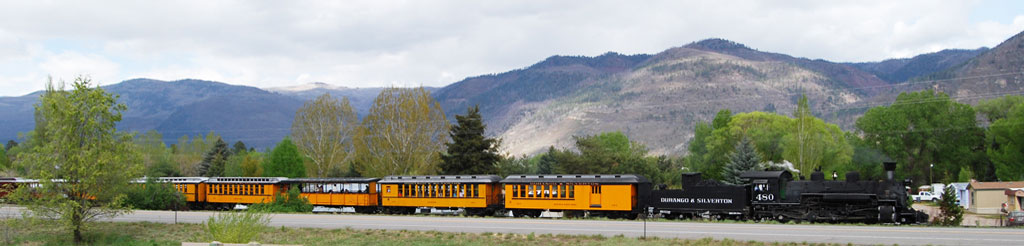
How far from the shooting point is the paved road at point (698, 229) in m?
24.8

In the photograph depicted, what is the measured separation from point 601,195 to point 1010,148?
174 ft

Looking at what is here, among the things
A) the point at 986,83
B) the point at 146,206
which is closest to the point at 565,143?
the point at 986,83

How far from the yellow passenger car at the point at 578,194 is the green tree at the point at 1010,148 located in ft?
164

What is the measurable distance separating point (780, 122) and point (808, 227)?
5543 centimetres

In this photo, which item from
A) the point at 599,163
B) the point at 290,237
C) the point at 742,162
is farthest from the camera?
the point at 599,163

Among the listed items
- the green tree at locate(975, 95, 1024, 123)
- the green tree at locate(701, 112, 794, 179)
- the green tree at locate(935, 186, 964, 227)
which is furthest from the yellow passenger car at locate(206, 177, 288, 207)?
the green tree at locate(975, 95, 1024, 123)

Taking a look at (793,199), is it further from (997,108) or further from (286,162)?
(997,108)

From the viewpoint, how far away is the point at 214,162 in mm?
84562

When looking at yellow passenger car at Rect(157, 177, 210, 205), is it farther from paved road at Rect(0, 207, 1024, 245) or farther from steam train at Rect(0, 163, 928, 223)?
paved road at Rect(0, 207, 1024, 245)

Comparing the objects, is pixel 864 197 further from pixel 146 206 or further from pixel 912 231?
pixel 146 206

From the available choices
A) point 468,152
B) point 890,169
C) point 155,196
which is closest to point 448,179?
point 468,152

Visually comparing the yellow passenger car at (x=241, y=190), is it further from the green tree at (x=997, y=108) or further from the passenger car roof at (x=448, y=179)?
the green tree at (x=997, y=108)

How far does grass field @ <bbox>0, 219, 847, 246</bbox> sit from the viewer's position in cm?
2658

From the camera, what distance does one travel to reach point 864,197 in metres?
32.3
